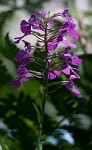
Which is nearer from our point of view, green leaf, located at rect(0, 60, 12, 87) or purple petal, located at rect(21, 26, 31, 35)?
purple petal, located at rect(21, 26, 31, 35)

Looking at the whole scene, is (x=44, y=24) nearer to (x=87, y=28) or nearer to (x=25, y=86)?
(x=25, y=86)

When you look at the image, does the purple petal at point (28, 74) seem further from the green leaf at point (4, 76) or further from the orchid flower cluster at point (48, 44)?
the green leaf at point (4, 76)

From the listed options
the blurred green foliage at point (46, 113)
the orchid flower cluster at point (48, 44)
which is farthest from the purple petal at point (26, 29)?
the blurred green foliage at point (46, 113)

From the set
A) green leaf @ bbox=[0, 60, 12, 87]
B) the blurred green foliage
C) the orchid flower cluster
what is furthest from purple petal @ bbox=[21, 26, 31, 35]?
green leaf @ bbox=[0, 60, 12, 87]

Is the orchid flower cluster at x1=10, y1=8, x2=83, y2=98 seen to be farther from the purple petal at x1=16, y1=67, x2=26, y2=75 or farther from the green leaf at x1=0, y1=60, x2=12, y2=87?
the green leaf at x1=0, y1=60, x2=12, y2=87

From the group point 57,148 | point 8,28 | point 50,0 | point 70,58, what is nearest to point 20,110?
point 57,148

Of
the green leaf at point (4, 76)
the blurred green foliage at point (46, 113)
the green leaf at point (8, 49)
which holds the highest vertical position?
the green leaf at point (8, 49)

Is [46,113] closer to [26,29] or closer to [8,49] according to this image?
[8,49]

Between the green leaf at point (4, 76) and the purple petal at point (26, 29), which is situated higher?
the green leaf at point (4, 76)
